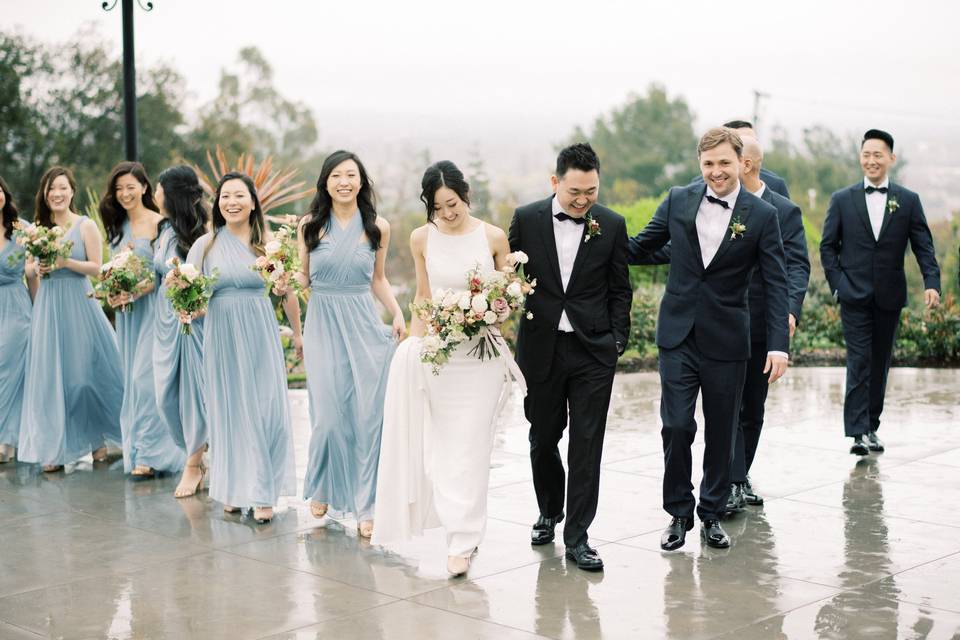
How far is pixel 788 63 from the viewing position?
95062 millimetres

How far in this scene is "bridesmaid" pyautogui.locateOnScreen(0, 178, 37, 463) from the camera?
9.11 meters

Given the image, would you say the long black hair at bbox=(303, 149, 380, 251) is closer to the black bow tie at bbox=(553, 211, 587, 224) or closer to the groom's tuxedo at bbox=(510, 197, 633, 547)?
the groom's tuxedo at bbox=(510, 197, 633, 547)

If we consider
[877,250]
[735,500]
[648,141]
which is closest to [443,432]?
[735,500]

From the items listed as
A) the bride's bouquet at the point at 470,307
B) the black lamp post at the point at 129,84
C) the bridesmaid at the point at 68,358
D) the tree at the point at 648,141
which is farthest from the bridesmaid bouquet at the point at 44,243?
the tree at the point at 648,141

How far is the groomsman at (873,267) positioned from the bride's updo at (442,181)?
12.3ft

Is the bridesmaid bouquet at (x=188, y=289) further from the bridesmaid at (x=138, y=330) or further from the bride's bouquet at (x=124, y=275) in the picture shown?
the bridesmaid at (x=138, y=330)

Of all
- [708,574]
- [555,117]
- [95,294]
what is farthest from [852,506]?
[555,117]

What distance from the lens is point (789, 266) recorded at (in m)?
7.10

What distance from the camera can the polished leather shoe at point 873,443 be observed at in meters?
8.73

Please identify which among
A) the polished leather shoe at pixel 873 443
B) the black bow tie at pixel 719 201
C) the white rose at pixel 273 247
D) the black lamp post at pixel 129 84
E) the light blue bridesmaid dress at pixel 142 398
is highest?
the black lamp post at pixel 129 84

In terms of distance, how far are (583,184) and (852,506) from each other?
2835 mm

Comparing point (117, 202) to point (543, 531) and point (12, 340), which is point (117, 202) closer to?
point (12, 340)

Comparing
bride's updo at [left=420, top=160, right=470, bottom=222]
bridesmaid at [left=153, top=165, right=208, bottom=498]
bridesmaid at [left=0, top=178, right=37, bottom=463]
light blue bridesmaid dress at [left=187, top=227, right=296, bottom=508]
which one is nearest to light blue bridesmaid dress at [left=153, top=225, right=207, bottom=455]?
bridesmaid at [left=153, top=165, right=208, bottom=498]

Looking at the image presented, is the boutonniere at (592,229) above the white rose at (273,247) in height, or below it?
above
